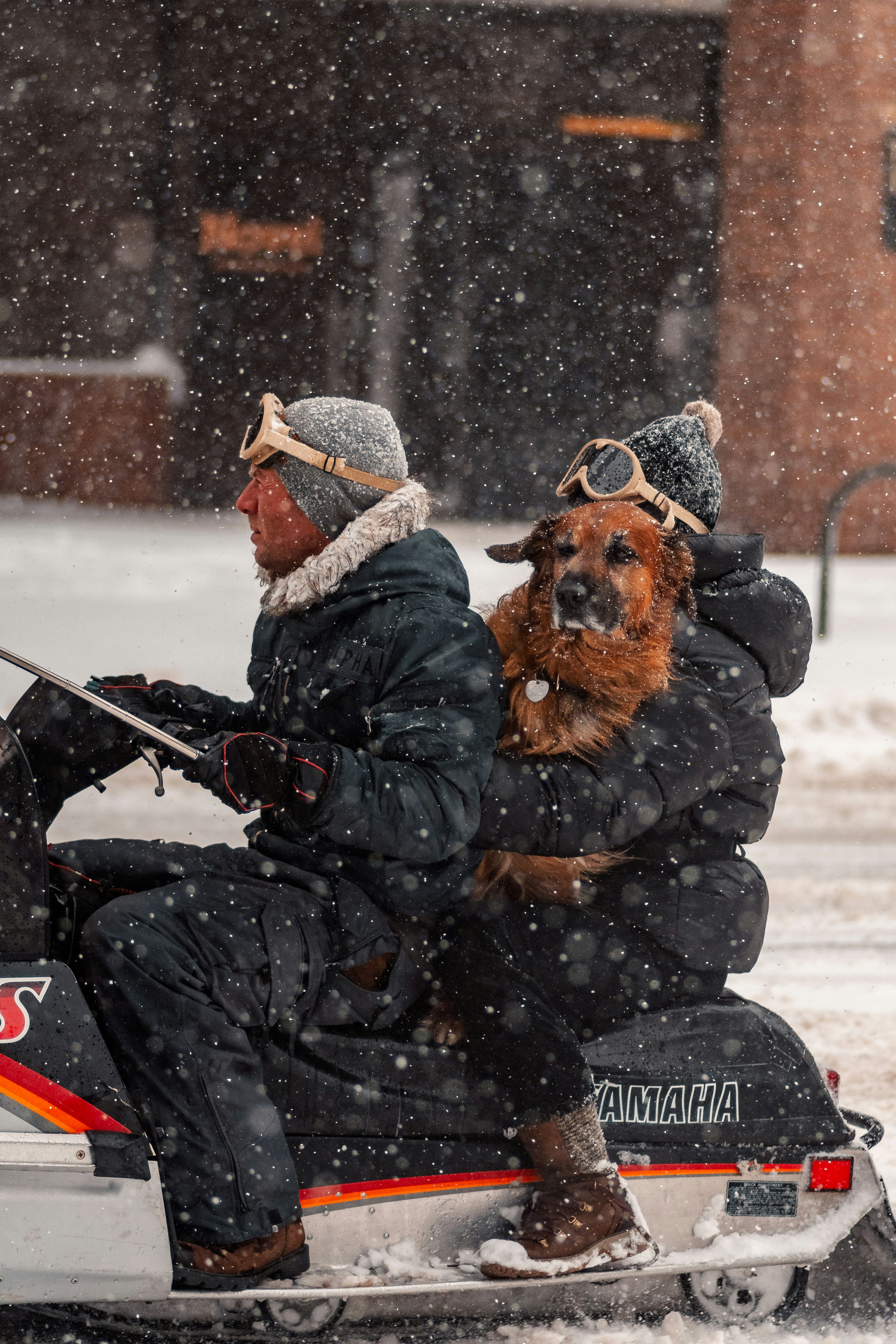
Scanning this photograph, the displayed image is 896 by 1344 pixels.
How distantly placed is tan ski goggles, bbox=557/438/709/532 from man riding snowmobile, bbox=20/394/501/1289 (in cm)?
40

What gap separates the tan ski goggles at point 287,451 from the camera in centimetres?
245

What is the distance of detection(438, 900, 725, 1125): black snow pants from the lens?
2.41 m

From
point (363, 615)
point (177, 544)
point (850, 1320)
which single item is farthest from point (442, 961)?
point (177, 544)

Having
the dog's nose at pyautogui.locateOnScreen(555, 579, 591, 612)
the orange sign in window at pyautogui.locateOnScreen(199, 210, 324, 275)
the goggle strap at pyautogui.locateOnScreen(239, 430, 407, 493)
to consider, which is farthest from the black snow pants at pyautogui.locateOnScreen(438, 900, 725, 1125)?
the orange sign in window at pyautogui.locateOnScreen(199, 210, 324, 275)

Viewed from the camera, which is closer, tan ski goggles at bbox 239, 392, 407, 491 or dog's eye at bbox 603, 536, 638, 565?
tan ski goggles at bbox 239, 392, 407, 491

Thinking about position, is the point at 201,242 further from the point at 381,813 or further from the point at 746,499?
the point at 381,813

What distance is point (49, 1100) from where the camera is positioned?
219 cm

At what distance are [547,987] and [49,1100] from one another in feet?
3.09

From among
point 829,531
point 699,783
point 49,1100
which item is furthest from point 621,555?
point 829,531

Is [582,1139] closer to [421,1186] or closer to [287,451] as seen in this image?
[421,1186]

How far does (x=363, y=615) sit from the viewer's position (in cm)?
242

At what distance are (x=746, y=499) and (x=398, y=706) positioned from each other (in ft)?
38.8

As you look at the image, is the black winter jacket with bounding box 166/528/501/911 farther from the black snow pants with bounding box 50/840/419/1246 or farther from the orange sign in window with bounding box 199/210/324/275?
the orange sign in window with bounding box 199/210/324/275

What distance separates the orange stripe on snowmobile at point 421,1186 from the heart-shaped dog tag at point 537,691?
0.90 m
